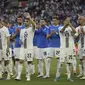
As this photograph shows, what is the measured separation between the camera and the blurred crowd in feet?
148

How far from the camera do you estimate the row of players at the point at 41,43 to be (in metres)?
17.4

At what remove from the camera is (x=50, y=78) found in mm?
18734

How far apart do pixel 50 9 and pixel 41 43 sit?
87.9 feet

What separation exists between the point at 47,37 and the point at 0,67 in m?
2.33

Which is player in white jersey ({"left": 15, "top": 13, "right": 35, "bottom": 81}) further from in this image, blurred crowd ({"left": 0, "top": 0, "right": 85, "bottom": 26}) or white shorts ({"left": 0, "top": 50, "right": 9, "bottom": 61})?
blurred crowd ({"left": 0, "top": 0, "right": 85, "bottom": 26})

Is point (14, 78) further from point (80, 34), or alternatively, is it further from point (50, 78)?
point (80, 34)

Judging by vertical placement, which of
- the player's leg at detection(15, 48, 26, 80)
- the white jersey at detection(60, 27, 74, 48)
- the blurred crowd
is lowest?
the player's leg at detection(15, 48, 26, 80)

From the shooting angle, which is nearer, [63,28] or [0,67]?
Answer: [63,28]

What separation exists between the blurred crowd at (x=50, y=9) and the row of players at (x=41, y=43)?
24.7 m

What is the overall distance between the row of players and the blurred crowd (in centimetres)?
2467

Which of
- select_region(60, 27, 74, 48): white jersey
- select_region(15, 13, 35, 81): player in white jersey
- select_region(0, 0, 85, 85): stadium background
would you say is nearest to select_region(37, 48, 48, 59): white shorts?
select_region(15, 13, 35, 81): player in white jersey

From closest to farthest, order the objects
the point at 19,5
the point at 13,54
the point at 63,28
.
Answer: the point at 63,28, the point at 13,54, the point at 19,5

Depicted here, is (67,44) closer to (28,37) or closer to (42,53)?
(28,37)

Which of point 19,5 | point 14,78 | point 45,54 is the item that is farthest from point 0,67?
point 19,5
